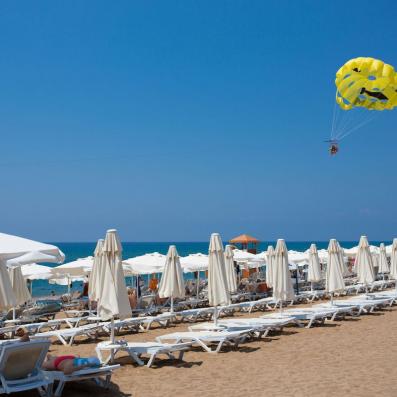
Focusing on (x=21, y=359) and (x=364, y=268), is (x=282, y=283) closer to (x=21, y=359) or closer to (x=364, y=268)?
(x=364, y=268)

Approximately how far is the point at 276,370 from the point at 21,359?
3654 millimetres

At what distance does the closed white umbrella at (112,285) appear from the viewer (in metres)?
8.80

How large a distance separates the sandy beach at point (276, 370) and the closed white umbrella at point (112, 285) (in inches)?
33.8

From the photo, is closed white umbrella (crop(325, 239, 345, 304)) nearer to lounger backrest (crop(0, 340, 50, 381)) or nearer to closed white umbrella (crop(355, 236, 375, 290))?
closed white umbrella (crop(355, 236, 375, 290))

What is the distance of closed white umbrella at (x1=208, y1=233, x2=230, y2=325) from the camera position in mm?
11375

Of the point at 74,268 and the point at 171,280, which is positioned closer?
the point at 171,280

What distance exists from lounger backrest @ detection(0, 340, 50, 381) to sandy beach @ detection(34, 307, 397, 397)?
68 cm

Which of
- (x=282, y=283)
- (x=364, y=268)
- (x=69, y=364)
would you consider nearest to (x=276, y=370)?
(x=69, y=364)

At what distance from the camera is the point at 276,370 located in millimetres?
8266

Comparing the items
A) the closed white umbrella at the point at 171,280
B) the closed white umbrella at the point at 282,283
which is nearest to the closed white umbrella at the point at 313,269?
the closed white umbrella at the point at 282,283

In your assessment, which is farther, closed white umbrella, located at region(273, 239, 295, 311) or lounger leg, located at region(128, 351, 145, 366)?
closed white umbrella, located at region(273, 239, 295, 311)

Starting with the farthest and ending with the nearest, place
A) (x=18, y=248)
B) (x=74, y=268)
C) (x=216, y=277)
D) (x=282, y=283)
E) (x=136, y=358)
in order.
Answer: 1. (x=74, y=268)
2. (x=282, y=283)
3. (x=216, y=277)
4. (x=136, y=358)
5. (x=18, y=248)

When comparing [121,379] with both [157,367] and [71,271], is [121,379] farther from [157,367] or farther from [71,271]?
[71,271]

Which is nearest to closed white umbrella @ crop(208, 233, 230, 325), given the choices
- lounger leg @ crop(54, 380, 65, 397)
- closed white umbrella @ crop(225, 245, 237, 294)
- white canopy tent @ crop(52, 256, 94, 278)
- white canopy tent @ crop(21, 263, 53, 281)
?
lounger leg @ crop(54, 380, 65, 397)
